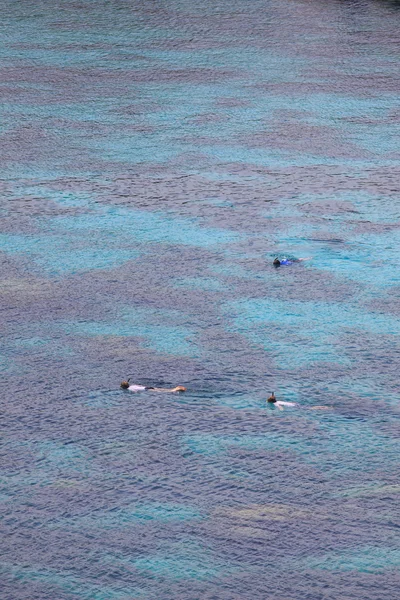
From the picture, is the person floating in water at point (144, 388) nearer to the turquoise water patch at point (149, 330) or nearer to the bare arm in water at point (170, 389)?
the bare arm in water at point (170, 389)

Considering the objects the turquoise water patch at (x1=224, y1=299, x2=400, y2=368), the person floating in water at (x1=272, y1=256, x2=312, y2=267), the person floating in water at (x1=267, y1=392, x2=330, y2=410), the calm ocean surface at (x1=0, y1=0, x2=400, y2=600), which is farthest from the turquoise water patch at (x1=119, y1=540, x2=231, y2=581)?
the person floating in water at (x1=272, y1=256, x2=312, y2=267)

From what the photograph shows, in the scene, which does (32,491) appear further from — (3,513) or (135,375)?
(135,375)

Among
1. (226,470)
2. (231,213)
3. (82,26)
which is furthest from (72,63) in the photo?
(226,470)

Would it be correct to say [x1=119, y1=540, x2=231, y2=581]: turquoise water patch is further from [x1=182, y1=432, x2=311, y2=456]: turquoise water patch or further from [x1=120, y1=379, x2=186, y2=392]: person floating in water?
[x1=120, y1=379, x2=186, y2=392]: person floating in water

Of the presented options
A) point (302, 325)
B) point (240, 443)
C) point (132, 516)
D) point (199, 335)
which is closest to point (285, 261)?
point (302, 325)

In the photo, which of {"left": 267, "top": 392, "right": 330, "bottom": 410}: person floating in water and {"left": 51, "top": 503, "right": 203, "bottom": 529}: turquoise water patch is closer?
{"left": 51, "top": 503, "right": 203, "bottom": 529}: turquoise water patch

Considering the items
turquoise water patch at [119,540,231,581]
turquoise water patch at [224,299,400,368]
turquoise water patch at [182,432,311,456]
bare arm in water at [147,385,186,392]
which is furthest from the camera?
turquoise water patch at [224,299,400,368]

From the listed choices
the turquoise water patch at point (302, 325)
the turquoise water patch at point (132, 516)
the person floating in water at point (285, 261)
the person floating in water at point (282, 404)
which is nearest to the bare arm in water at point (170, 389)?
the person floating in water at point (282, 404)

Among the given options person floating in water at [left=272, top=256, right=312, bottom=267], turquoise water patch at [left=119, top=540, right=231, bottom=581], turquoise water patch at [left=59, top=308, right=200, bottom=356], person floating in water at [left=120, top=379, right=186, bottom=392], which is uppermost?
turquoise water patch at [left=119, top=540, right=231, bottom=581]
